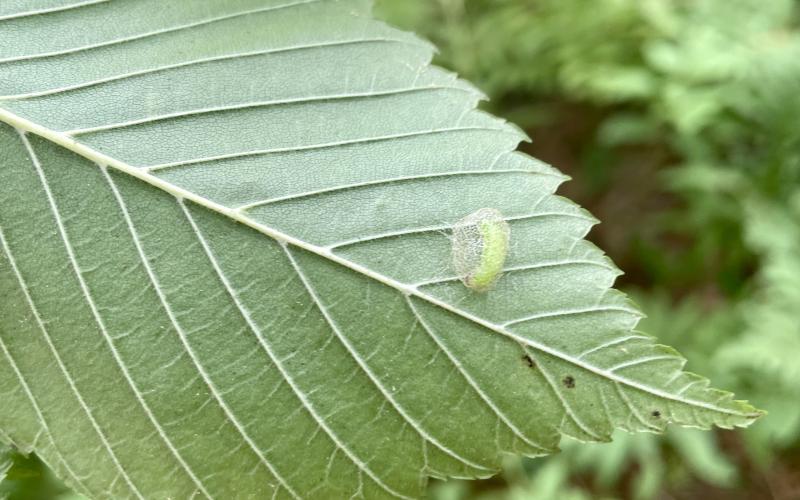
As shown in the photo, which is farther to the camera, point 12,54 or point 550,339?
point 12,54

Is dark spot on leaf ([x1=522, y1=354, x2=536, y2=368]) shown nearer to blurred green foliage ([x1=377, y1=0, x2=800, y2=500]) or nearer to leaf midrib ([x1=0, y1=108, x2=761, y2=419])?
leaf midrib ([x1=0, y1=108, x2=761, y2=419])

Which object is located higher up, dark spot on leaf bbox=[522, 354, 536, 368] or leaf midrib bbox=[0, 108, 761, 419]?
leaf midrib bbox=[0, 108, 761, 419]

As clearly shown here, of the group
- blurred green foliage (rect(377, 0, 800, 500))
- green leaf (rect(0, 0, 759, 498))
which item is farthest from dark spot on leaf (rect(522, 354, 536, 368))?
blurred green foliage (rect(377, 0, 800, 500))

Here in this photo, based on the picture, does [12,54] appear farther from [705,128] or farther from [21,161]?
[705,128]

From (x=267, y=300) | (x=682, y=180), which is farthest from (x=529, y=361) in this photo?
(x=682, y=180)

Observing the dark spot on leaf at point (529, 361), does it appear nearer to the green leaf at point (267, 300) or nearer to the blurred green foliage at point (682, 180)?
the green leaf at point (267, 300)

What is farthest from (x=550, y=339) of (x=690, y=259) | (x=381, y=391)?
(x=690, y=259)
